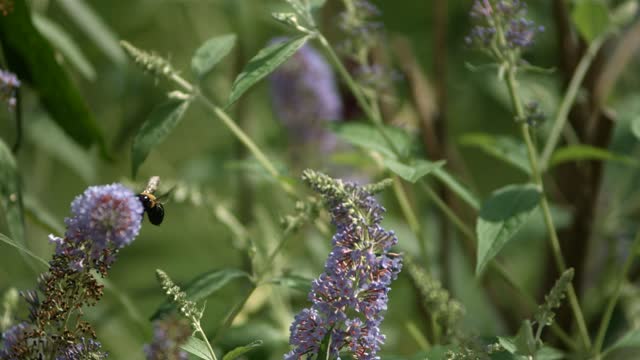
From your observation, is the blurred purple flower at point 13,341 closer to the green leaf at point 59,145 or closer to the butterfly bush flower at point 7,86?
the butterfly bush flower at point 7,86

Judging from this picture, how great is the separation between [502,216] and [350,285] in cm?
18

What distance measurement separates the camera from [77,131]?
724 millimetres

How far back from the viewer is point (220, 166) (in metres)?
1.16

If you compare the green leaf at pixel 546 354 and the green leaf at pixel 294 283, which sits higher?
the green leaf at pixel 546 354

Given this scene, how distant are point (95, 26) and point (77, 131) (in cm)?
27

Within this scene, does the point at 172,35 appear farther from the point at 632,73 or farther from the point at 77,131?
the point at 77,131

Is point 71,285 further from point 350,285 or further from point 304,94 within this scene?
point 304,94

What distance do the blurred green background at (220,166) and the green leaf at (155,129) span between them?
0.45ft

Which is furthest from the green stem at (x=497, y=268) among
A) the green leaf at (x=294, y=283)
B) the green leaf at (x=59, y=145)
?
the green leaf at (x=59, y=145)

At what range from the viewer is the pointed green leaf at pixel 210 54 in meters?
0.62

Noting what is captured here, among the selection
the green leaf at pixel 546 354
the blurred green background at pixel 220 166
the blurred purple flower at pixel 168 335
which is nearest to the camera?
the blurred purple flower at pixel 168 335

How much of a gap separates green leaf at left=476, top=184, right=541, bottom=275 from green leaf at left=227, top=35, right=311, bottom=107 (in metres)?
0.16

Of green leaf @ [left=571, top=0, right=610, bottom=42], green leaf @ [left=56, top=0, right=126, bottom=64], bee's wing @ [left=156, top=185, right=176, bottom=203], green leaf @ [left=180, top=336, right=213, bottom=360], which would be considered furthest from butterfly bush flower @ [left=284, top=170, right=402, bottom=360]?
green leaf @ [left=56, top=0, right=126, bottom=64]

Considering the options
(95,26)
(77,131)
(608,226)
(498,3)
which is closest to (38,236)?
(95,26)
